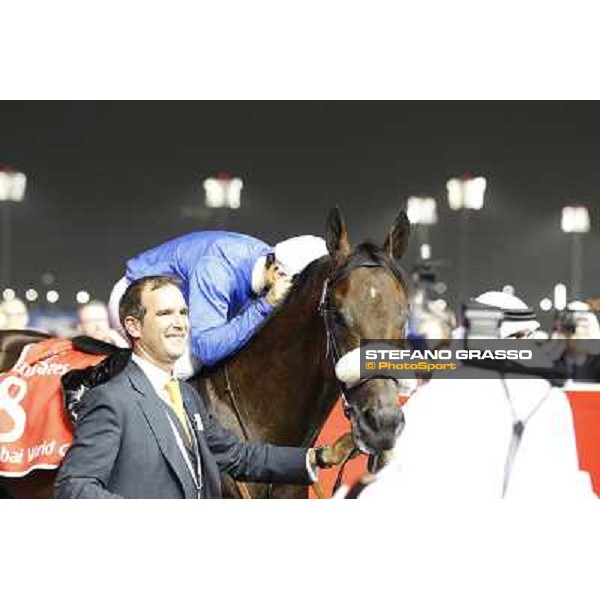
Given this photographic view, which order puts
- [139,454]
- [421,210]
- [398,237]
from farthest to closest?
[421,210] → [398,237] → [139,454]

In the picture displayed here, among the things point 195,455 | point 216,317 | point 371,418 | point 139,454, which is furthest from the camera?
point 216,317

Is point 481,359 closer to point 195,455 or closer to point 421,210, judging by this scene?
point 421,210

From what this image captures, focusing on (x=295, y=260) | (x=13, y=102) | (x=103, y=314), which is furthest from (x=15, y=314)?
(x=295, y=260)

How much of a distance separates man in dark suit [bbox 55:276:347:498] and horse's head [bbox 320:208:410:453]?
0.13 meters

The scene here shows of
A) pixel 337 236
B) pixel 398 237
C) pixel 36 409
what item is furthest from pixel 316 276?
pixel 36 409

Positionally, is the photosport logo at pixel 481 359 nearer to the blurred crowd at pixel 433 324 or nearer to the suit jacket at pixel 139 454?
the blurred crowd at pixel 433 324

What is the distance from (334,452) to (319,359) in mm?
364

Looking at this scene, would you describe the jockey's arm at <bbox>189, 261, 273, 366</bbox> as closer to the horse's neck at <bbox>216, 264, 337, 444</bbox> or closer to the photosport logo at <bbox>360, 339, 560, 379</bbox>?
the horse's neck at <bbox>216, 264, 337, 444</bbox>

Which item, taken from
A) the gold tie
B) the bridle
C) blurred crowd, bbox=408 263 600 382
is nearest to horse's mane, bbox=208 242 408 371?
the bridle

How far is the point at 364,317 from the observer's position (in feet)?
8.66

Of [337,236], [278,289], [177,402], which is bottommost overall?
[177,402]

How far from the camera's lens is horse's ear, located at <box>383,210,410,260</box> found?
2787mm

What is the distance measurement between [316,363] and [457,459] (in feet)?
1.92
